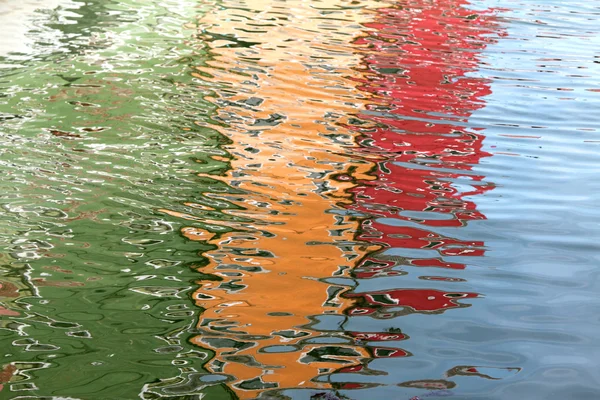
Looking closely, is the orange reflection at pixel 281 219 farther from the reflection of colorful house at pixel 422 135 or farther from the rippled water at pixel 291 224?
the reflection of colorful house at pixel 422 135

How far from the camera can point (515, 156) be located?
Answer: 5.61 meters

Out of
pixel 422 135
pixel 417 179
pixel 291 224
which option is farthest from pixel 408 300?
pixel 422 135

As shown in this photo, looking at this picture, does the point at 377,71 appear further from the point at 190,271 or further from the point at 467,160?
the point at 190,271

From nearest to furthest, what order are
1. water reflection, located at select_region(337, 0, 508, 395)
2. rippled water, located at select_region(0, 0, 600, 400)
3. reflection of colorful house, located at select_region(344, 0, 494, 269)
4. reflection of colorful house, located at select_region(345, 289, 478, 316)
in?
1. rippled water, located at select_region(0, 0, 600, 400)
2. reflection of colorful house, located at select_region(345, 289, 478, 316)
3. water reflection, located at select_region(337, 0, 508, 395)
4. reflection of colorful house, located at select_region(344, 0, 494, 269)

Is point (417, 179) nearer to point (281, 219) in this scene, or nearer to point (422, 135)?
point (422, 135)

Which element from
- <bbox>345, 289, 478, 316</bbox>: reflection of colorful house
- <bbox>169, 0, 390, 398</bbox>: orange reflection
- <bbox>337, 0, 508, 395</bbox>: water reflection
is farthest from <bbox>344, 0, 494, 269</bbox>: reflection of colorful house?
<bbox>345, 289, 478, 316</bbox>: reflection of colorful house

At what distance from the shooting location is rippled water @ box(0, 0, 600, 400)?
116 inches

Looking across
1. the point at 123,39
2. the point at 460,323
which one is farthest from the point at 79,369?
the point at 123,39

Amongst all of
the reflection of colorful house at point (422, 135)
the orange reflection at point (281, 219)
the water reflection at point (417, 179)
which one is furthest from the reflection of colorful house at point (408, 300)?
the reflection of colorful house at point (422, 135)

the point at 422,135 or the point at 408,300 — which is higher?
the point at 422,135

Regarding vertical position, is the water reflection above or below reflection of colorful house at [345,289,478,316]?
above

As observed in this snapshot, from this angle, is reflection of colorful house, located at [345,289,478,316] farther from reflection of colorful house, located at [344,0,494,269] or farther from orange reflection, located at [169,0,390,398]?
reflection of colorful house, located at [344,0,494,269]

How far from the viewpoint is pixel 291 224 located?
14.0 feet

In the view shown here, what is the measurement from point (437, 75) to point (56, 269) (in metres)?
5.39
